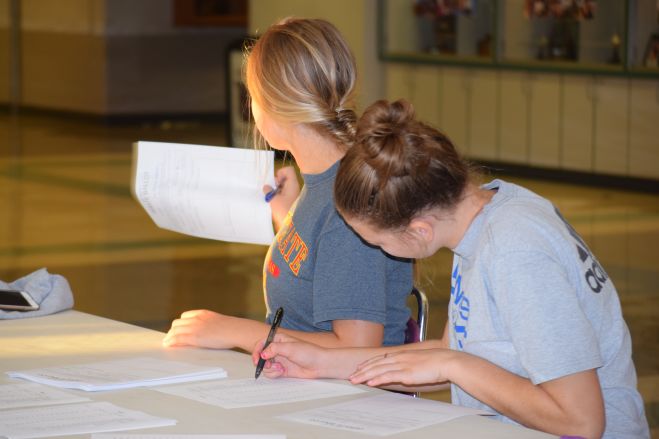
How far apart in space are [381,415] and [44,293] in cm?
121

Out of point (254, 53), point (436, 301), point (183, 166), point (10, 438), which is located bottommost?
point (436, 301)

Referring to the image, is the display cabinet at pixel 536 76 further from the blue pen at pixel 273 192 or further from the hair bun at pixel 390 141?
the hair bun at pixel 390 141

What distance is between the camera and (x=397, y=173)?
201 centimetres

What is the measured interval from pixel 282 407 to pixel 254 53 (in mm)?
863

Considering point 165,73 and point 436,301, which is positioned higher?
point 165,73

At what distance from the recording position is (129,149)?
13.1 m

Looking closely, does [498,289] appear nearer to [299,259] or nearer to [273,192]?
[299,259]

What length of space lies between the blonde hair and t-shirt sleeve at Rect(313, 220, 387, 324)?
0.84ft

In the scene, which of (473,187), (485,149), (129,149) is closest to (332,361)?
(473,187)

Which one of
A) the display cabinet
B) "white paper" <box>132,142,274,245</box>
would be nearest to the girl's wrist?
"white paper" <box>132,142,274,245</box>

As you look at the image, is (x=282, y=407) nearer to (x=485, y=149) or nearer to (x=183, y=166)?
(x=183, y=166)

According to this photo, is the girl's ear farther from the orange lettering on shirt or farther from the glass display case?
the glass display case

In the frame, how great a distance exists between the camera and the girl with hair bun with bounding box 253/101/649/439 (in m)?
1.96

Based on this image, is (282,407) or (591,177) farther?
(591,177)
